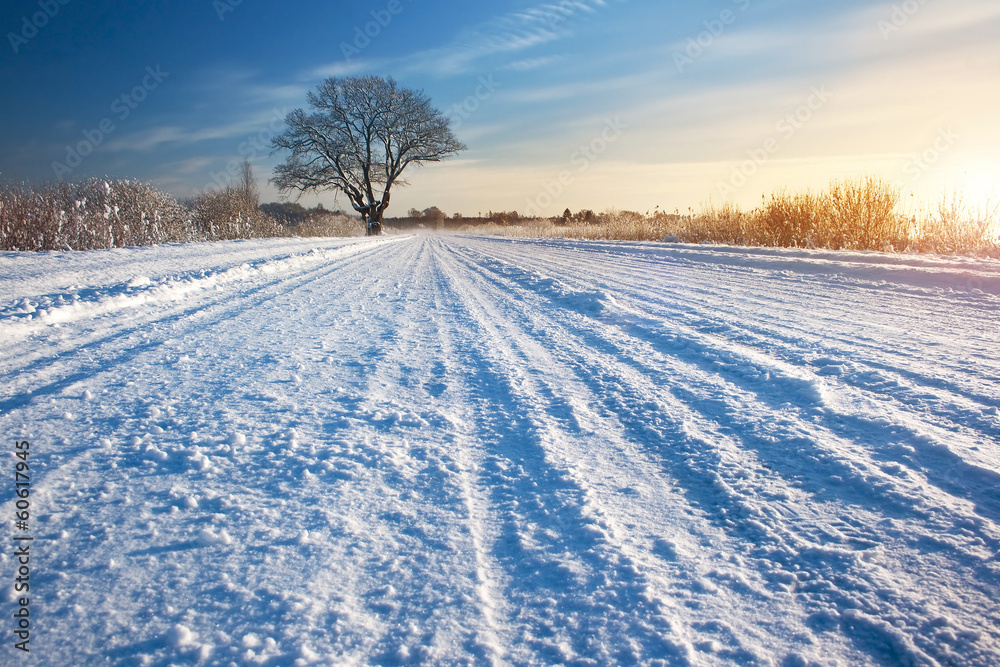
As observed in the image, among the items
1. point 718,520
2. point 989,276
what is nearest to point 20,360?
point 718,520

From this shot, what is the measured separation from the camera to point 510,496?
4.88 ft

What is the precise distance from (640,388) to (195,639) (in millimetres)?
1937

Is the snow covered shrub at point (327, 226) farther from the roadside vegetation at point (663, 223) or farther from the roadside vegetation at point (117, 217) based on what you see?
the roadside vegetation at point (663, 223)

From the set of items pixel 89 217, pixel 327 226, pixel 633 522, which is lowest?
pixel 633 522

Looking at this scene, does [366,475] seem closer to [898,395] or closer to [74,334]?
[898,395]

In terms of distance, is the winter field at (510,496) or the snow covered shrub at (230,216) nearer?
the winter field at (510,496)

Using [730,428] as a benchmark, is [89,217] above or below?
above

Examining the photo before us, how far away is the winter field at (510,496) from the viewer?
1004 millimetres

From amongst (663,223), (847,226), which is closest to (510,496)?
(847,226)

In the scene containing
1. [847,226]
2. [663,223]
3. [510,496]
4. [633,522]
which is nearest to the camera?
[633,522]

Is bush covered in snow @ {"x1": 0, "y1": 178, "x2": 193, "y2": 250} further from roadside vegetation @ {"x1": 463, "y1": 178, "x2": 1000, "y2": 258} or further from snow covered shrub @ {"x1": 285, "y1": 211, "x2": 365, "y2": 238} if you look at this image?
roadside vegetation @ {"x1": 463, "y1": 178, "x2": 1000, "y2": 258}

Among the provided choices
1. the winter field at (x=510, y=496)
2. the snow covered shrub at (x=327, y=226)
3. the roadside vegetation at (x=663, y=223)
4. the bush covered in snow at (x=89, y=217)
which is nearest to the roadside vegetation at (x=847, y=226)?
the roadside vegetation at (x=663, y=223)

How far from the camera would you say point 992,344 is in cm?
280

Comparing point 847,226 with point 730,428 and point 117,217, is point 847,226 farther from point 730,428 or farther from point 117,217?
point 117,217
